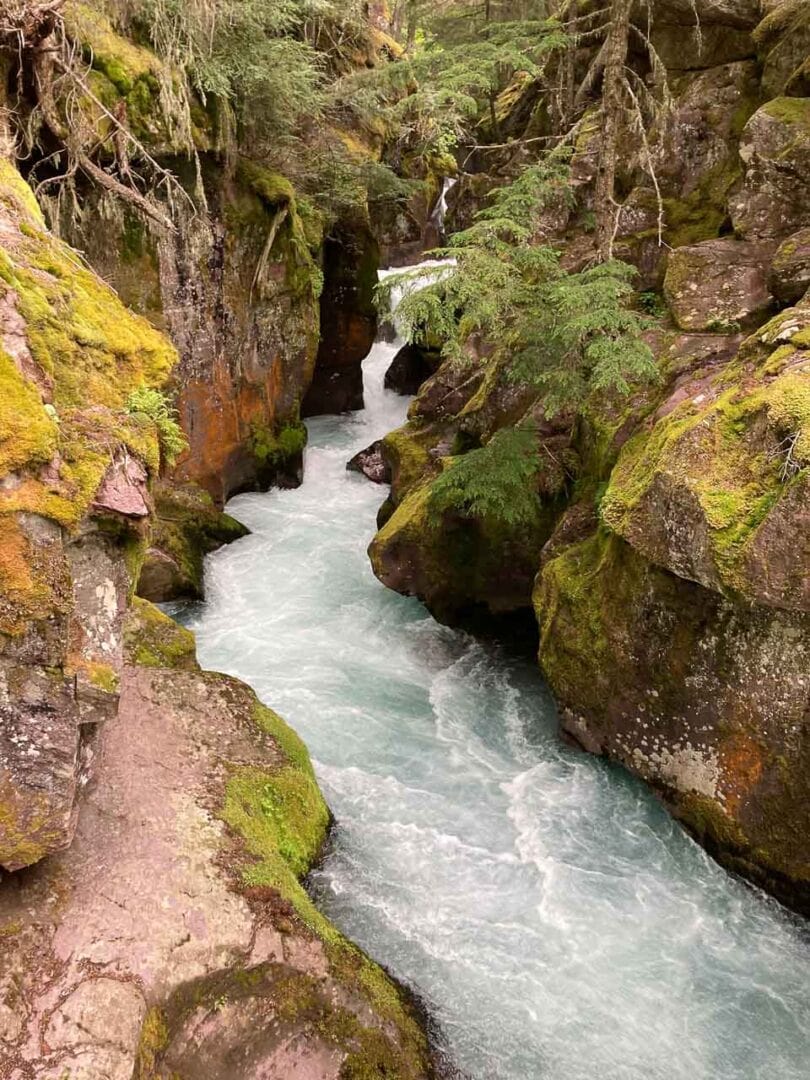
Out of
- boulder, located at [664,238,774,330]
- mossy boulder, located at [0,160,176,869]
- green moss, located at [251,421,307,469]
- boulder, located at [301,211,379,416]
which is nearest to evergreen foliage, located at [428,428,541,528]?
boulder, located at [664,238,774,330]

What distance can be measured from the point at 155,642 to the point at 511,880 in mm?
5402

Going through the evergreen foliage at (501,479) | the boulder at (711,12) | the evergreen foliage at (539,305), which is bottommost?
the evergreen foliage at (501,479)

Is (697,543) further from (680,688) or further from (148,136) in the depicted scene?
(148,136)

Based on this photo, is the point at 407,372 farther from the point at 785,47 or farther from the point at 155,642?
the point at 155,642

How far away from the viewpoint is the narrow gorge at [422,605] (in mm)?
5906

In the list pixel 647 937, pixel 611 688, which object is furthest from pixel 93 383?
pixel 647 937

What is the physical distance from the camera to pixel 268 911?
6.63 metres

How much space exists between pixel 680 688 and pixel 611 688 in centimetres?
109

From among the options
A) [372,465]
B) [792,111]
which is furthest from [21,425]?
[372,465]

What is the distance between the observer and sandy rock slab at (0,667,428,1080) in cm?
541

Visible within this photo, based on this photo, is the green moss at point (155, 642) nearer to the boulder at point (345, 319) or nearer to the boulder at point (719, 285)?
the boulder at point (719, 285)

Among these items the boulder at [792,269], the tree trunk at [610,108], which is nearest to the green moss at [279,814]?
the tree trunk at [610,108]

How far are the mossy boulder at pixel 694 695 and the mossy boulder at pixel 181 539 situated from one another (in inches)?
285

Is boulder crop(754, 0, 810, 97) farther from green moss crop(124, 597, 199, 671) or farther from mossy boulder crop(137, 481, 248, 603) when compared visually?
green moss crop(124, 597, 199, 671)
